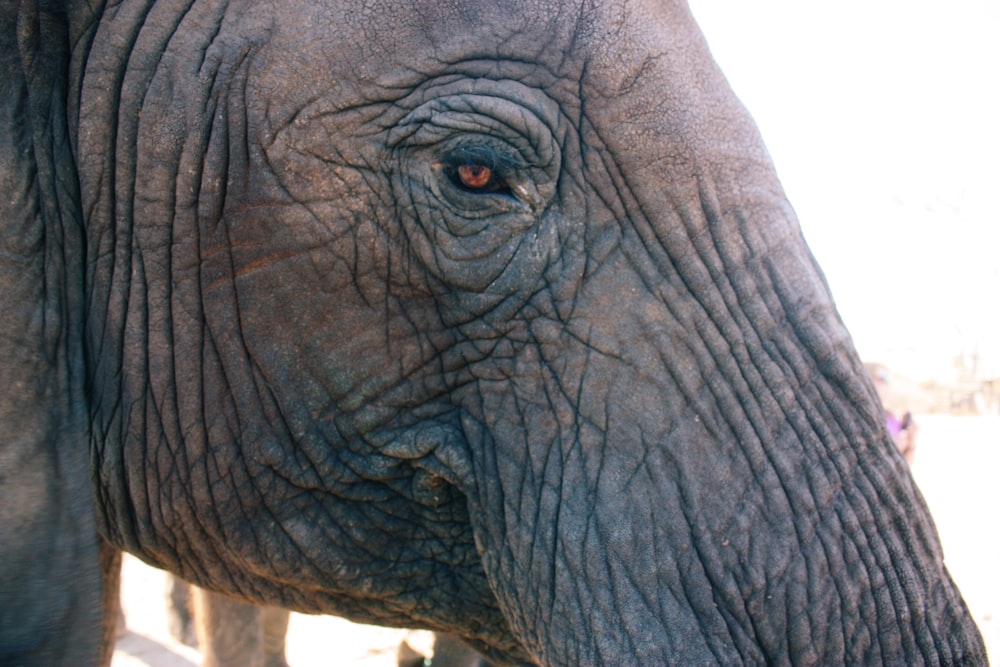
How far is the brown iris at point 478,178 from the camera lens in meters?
2.08

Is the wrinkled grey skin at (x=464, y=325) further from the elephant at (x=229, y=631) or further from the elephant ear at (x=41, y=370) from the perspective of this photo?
the elephant at (x=229, y=631)

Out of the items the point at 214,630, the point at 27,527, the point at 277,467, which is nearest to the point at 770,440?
the point at 277,467

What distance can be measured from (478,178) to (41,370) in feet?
3.11

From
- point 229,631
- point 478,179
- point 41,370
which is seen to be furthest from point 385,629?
point 478,179

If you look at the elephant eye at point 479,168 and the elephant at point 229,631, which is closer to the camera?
the elephant eye at point 479,168

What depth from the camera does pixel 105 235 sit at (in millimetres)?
2213

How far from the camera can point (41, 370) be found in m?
2.10

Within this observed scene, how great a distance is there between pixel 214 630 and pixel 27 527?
3658 mm

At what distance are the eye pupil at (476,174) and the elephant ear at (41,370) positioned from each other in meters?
0.83

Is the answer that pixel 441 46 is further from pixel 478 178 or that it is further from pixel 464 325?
pixel 464 325

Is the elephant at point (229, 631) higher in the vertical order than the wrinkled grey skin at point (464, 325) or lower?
lower

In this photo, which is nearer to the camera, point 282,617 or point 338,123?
point 338,123

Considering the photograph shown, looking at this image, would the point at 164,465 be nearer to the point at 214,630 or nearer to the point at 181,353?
the point at 181,353

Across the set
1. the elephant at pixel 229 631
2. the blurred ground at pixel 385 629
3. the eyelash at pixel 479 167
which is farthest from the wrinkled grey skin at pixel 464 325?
the blurred ground at pixel 385 629
